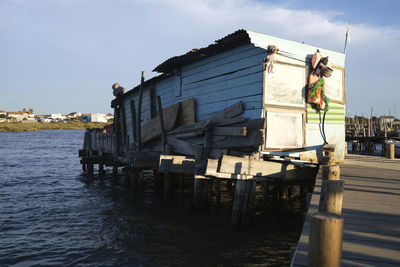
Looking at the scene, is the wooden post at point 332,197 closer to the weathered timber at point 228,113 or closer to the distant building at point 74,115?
the weathered timber at point 228,113

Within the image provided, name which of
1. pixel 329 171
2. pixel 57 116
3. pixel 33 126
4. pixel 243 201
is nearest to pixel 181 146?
pixel 243 201

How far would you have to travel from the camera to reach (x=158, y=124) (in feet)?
44.5

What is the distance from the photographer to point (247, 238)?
8344 mm

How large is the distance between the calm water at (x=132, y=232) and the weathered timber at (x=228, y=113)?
3.14 meters

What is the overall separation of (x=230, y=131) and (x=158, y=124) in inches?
191

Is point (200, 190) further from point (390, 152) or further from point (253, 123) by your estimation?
point (390, 152)

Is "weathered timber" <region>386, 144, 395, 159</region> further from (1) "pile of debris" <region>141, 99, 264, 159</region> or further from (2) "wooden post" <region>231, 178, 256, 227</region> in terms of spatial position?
Answer: (2) "wooden post" <region>231, 178, 256, 227</region>

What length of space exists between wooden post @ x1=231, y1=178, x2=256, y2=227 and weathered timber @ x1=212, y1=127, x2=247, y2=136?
4.51ft

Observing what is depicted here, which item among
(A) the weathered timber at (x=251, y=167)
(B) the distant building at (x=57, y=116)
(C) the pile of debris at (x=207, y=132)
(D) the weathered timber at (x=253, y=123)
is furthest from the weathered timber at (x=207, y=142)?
(B) the distant building at (x=57, y=116)

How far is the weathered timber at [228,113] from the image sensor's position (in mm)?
9532

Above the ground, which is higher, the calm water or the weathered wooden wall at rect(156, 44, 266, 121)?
the weathered wooden wall at rect(156, 44, 266, 121)

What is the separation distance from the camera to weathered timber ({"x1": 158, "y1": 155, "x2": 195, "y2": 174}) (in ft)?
32.7

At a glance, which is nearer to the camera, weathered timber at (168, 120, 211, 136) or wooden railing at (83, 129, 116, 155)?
weathered timber at (168, 120, 211, 136)

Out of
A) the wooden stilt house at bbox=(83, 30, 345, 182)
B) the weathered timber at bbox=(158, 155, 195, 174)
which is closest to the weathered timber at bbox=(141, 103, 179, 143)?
the wooden stilt house at bbox=(83, 30, 345, 182)
